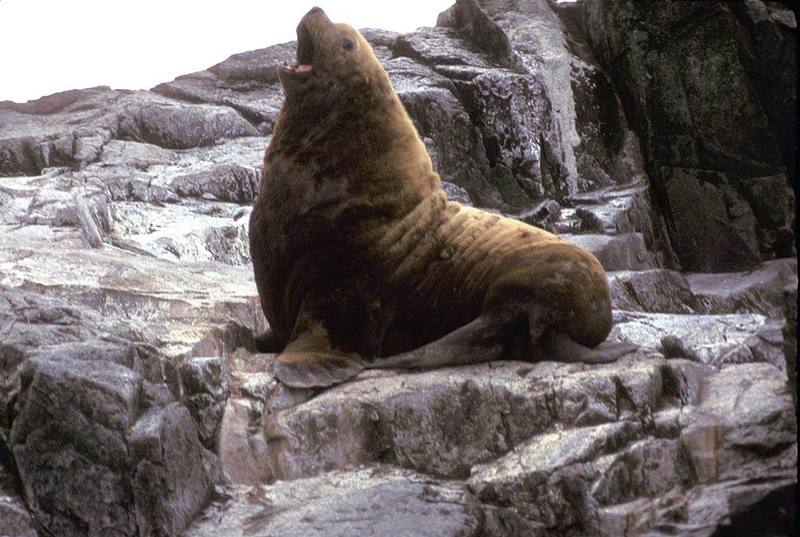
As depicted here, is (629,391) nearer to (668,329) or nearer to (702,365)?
(702,365)

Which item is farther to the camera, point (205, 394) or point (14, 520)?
point (205, 394)

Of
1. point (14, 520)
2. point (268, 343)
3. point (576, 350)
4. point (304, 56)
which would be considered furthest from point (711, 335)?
point (14, 520)

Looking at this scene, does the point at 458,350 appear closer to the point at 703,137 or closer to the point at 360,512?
the point at 360,512

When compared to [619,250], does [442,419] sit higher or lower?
higher

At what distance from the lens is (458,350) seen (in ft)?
14.3

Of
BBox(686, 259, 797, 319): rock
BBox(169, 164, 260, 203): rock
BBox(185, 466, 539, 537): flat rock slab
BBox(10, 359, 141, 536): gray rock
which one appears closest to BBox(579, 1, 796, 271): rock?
BBox(686, 259, 797, 319): rock

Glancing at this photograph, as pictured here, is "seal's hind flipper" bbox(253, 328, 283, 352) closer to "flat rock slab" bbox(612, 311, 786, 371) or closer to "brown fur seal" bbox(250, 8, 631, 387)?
"brown fur seal" bbox(250, 8, 631, 387)

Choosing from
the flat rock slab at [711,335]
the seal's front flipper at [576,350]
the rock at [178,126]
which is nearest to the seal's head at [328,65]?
the seal's front flipper at [576,350]

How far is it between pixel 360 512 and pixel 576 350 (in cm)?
144

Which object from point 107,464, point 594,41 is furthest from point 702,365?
point 594,41

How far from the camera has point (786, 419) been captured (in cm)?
301

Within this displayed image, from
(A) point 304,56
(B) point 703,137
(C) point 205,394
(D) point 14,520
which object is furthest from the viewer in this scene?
(B) point 703,137

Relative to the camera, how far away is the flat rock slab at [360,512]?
3160 mm

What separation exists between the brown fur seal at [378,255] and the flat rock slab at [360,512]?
867 mm
